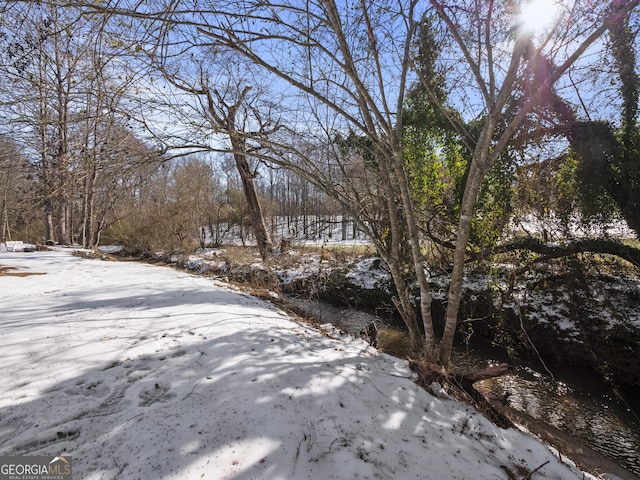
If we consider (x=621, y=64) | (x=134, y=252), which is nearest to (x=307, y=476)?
(x=621, y=64)

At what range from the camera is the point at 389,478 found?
1.95 metres

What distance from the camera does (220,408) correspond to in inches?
92.4

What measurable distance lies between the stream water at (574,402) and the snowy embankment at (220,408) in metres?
2.14

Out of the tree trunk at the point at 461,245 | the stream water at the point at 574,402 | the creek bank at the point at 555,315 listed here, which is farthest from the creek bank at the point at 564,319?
the tree trunk at the point at 461,245

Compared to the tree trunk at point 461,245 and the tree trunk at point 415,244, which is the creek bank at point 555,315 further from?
the tree trunk at point 415,244

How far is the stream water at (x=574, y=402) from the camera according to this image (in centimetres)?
391

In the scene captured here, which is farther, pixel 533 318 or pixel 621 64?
pixel 533 318

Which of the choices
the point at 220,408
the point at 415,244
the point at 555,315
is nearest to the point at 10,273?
the point at 220,408

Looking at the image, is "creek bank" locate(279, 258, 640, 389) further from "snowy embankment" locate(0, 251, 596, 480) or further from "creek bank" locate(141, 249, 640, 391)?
"snowy embankment" locate(0, 251, 596, 480)

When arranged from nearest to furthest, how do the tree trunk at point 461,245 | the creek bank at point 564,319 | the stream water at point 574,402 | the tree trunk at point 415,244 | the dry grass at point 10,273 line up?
the tree trunk at point 461,245
the tree trunk at point 415,244
the stream water at point 574,402
the creek bank at point 564,319
the dry grass at point 10,273

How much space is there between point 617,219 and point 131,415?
9247 mm

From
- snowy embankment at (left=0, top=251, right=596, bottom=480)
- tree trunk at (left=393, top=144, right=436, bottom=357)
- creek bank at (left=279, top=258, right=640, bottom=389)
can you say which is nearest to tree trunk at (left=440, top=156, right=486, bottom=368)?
tree trunk at (left=393, top=144, right=436, bottom=357)

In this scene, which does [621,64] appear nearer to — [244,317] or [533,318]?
[533,318]

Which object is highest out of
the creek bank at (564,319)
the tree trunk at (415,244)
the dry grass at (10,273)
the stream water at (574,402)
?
the tree trunk at (415,244)
